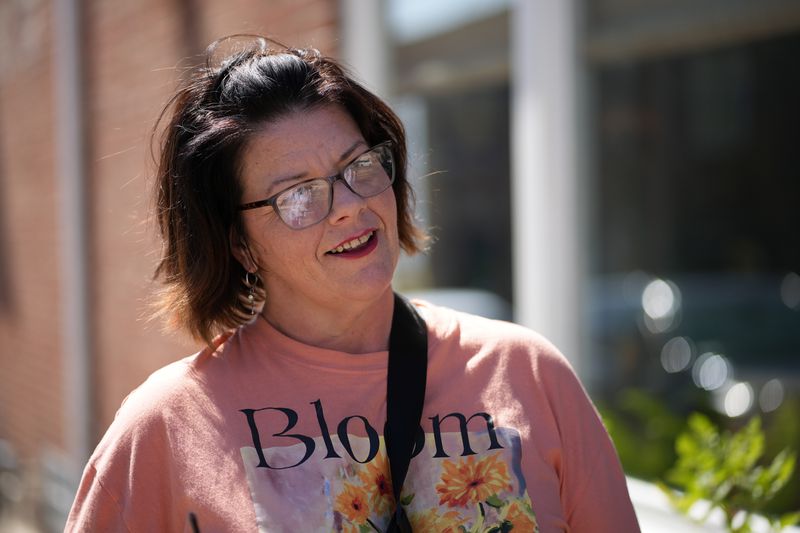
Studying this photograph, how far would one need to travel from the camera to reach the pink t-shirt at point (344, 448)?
150 centimetres

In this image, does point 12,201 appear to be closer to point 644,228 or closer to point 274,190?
point 274,190

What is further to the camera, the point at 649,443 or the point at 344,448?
the point at 649,443

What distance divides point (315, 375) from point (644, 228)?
11.5m

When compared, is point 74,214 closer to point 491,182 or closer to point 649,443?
point 491,182

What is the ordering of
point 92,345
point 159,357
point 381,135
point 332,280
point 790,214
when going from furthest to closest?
point 790,214
point 92,345
point 159,357
point 381,135
point 332,280

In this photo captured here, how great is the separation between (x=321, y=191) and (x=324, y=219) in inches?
2.0

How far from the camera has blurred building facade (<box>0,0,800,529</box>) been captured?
2.95 m

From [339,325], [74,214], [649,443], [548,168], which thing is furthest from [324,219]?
[74,214]

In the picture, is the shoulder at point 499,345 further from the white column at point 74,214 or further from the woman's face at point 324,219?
the white column at point 74,214

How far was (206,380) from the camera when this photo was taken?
63.8 inches

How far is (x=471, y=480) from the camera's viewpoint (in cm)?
155

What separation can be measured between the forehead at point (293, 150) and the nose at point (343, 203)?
0.04m

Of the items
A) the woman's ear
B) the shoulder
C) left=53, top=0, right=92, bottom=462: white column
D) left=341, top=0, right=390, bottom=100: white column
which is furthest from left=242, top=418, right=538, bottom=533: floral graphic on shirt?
left=53, top=0, right=92, bottom=462: white column

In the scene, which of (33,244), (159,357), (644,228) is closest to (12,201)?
(33,244)
